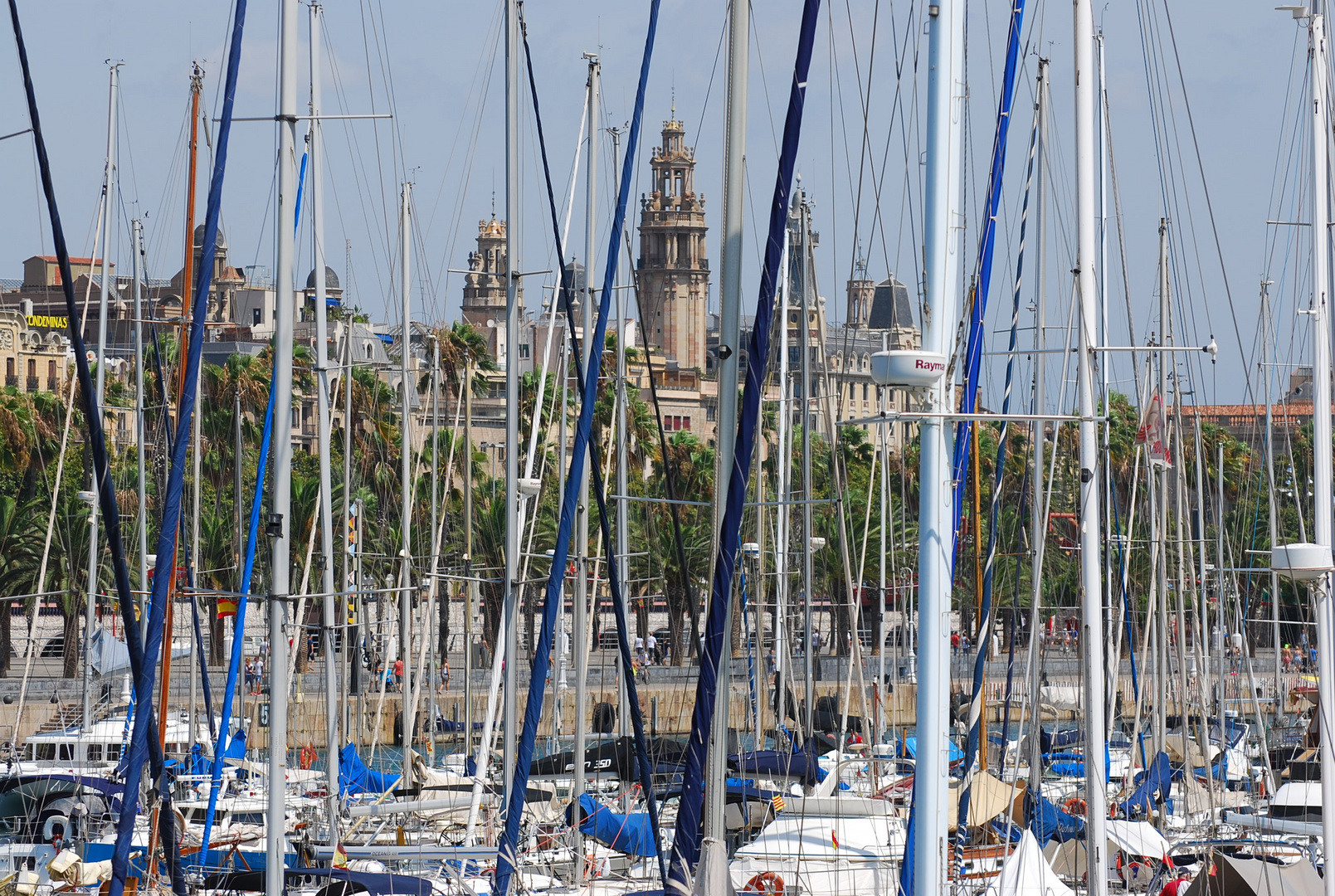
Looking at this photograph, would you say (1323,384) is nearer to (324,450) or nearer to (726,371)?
(726,371)

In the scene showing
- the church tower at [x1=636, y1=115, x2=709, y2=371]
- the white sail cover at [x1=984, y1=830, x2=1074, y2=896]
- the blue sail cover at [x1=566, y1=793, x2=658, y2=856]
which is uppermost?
the church tower at [x1=636, y1=115, x2=709, y2=371]

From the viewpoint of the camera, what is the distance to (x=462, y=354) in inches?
1953

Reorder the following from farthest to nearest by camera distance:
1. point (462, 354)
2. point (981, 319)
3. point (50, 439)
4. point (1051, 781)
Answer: point (462, 354) < point (50, 439) < point (1051, 781) < point (981, 319)

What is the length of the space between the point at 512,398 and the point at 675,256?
124 metres

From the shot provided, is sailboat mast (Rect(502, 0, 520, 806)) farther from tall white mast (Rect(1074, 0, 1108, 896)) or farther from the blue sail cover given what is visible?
tall white mast (Rect(1074, 0, 1108, 896))

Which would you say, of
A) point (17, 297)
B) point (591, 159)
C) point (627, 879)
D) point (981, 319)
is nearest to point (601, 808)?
point (627, 879)

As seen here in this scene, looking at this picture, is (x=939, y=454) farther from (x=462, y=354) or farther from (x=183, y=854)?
(x=462, y=354)

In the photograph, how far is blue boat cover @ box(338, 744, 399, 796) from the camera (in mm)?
23281

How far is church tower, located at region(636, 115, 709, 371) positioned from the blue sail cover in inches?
4659

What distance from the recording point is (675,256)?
138 m

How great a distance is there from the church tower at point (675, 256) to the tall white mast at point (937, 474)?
5007 inches

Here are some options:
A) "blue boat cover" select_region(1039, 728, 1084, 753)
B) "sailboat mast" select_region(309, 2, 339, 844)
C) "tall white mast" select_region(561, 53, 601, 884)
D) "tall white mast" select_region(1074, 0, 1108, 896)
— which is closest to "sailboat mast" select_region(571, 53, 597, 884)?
"tall white mast" select_region(561, 53, 601, 884)

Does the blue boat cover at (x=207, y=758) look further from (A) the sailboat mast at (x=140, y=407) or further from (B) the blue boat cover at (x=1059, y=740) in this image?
(B) the blue boat cover at (x=1059, y=740)

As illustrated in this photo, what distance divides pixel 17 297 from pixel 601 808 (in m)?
110
